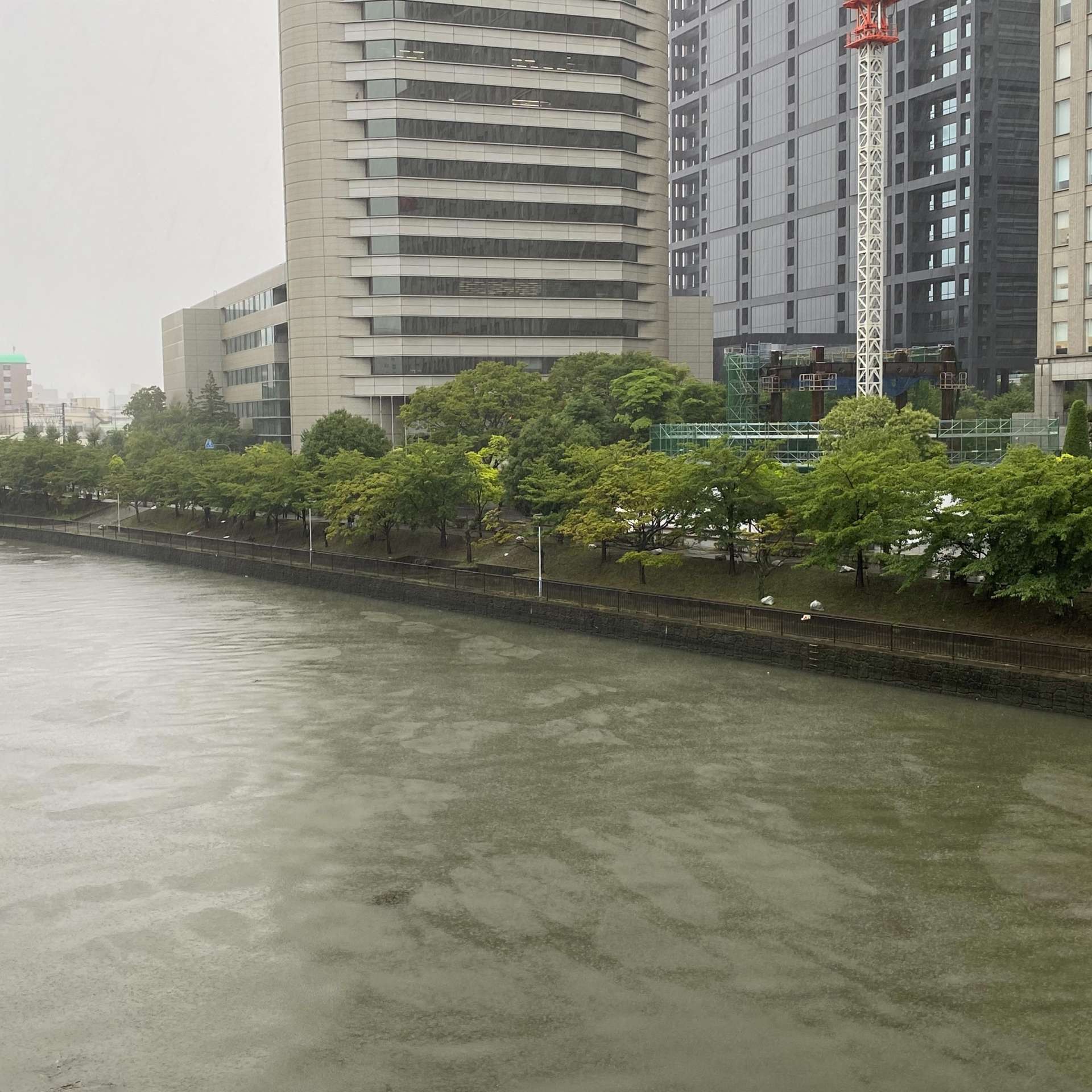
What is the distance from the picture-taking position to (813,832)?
23000 mm

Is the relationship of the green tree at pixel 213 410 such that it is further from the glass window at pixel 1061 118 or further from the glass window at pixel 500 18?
the glass window at pixel 1061 118

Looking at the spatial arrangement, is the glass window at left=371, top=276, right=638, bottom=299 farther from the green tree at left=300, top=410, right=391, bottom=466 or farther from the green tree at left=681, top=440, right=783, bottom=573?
the green tree at left=681, top=440, right=783, bottom=573

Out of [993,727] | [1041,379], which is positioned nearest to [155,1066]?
[993,727]

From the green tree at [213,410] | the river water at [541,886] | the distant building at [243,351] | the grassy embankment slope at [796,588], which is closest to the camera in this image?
the river water at [541,886]

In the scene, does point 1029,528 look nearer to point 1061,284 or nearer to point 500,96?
point 1061,284

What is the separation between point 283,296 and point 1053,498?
77.6 metres

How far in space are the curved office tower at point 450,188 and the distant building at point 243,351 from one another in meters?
8.92

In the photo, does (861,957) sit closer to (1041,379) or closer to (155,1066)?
(155,1066)

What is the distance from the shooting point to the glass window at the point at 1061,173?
205ft

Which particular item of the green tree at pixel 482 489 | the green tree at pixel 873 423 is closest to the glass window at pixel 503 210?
the green tree at pixel 482 489

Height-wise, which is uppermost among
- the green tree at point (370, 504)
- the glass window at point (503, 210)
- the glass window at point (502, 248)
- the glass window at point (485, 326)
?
the glass window at point (503, 210)

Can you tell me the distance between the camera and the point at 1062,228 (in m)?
63.0

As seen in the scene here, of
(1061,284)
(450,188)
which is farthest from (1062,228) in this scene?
(450,188)

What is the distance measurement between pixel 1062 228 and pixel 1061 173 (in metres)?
2.93
